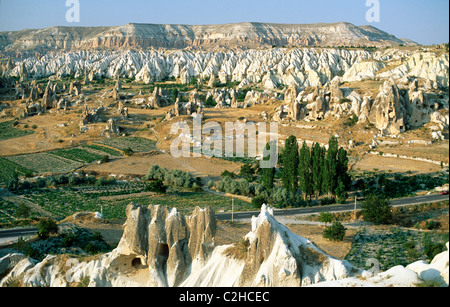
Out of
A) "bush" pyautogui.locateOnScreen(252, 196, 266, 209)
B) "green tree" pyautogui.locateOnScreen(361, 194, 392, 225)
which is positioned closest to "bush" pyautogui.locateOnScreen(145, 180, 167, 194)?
"bush" pyautogui.locateOnScreen(252, 196, 266, 209)

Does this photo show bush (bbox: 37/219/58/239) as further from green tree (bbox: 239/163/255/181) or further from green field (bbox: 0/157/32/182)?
green tree (bbox: 239/163/255/181)

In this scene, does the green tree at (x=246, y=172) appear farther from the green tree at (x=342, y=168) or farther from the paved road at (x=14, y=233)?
the paved road at (x=14, y=233)

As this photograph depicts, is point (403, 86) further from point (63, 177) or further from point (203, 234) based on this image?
point (203, 234)

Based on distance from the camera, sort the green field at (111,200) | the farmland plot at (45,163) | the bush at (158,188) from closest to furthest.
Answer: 1. the green field at (111,200)
2. the bush at (158,188)
3. the farmland plot at (45,163)

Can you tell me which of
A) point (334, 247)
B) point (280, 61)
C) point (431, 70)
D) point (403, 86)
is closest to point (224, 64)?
point (280, 61)

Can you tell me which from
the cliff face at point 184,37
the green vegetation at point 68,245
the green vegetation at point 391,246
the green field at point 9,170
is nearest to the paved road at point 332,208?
the green vegetation at point 391,246
